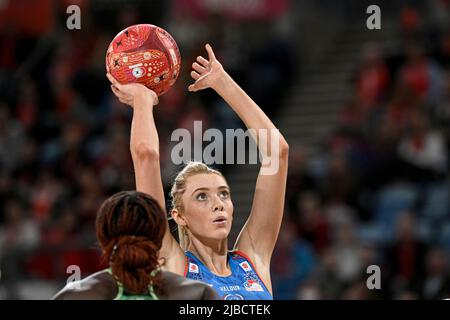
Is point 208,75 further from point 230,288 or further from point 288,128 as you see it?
point 288,128

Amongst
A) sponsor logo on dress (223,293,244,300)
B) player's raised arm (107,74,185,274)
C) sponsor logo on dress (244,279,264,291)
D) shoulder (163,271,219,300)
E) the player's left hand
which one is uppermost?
the player's left hand

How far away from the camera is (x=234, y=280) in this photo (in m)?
4.95

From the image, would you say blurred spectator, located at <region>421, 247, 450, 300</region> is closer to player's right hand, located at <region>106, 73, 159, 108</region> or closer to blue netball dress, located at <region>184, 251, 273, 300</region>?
blue netball dress, located at <region>184, 251, 273, 300</region>

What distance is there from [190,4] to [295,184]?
410 cm

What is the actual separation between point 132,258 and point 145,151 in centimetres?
99

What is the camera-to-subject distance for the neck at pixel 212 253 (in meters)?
5.04

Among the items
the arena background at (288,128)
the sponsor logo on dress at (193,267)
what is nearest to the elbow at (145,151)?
the sponsor logo on dress at (193,267)

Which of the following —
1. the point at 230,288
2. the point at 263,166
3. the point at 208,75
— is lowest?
the point at 230,288

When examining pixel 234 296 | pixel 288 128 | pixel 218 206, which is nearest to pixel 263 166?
pixel 218 206

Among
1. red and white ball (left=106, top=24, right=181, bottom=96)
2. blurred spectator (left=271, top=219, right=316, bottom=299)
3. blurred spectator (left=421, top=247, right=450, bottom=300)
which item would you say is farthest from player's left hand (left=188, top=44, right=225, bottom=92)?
blurred spectator (left=271, top=219, right=316, bottom=299)

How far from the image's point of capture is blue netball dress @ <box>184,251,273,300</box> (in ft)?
15.8

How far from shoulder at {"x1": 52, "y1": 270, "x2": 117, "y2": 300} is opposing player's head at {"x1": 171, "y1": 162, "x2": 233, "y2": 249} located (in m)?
1.27

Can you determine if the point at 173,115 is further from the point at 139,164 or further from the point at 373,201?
the point at 139,164
